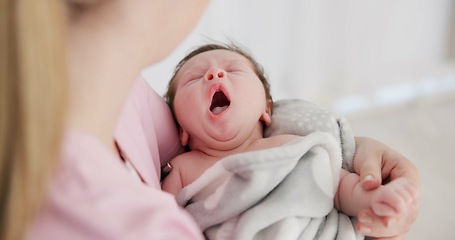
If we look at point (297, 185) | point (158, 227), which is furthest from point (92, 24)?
point (297, 185)

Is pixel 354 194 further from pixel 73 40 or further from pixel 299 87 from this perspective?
pixel 299 87

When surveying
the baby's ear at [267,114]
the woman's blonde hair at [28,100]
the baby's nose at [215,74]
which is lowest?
the baby's ear at [267,114]

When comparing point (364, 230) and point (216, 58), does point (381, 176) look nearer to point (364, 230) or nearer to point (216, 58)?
point (364, 230)

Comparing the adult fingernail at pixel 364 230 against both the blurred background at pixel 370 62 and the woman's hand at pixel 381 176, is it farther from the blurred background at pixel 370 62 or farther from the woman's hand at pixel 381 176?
the blurred background at pixel 370 62

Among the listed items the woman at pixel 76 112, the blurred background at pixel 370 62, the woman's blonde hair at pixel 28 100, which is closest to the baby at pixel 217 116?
the woman at pixel 76 112

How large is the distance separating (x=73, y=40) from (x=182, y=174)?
0.43m

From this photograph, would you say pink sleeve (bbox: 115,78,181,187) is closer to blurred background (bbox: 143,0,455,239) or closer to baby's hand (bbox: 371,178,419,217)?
baby's hand (bbox: 371,178,419,217)

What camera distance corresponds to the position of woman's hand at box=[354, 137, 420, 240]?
865 mm

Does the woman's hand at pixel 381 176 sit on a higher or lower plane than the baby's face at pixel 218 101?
lower

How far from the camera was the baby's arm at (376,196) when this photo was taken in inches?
32.9

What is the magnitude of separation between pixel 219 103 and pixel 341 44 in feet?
4.18

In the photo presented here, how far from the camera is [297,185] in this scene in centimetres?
91

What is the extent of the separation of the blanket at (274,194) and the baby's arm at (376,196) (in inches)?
0.7

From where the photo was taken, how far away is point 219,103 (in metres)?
1.08
